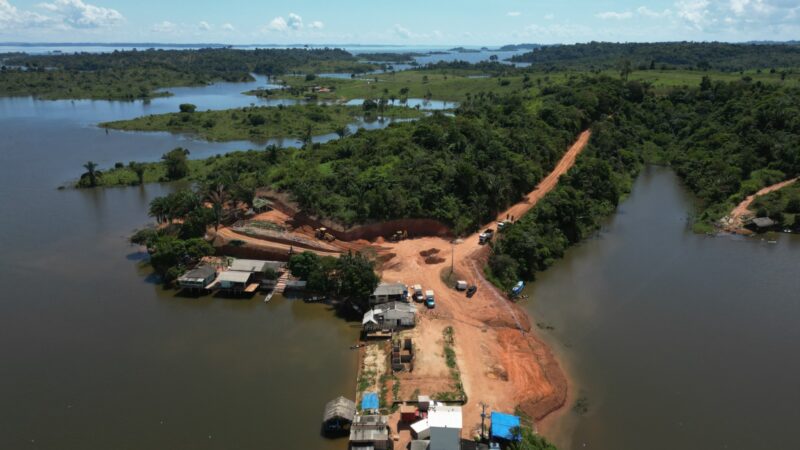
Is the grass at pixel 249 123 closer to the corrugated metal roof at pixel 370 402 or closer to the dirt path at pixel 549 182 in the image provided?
the dirt path at pixel 549 182

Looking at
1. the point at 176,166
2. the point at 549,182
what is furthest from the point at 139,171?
the point at 549,182

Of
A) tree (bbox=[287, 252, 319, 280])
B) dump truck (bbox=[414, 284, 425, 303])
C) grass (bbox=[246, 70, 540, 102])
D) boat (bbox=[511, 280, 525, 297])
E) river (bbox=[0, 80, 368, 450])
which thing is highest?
grass (bbox=[246, 70, 540, 102])

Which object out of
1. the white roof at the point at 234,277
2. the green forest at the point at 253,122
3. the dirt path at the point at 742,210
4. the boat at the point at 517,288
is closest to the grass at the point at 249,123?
the green forest at the point at 253,122

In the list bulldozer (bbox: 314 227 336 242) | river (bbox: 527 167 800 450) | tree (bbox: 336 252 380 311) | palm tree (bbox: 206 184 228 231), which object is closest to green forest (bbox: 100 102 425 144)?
palm tree (bbox: 206 184 228 231)

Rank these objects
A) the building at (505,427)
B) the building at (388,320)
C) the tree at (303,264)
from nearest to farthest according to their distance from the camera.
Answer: the building at (505,427) → the building at (388,320) → the tree at (303,264)

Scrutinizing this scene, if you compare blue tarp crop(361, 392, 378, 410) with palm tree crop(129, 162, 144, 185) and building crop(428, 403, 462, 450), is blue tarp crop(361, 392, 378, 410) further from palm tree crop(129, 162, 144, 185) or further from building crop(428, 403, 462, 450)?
palm tree crop(129, 162, 144, 185)

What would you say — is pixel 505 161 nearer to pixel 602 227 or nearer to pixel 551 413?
pixel 602 227
